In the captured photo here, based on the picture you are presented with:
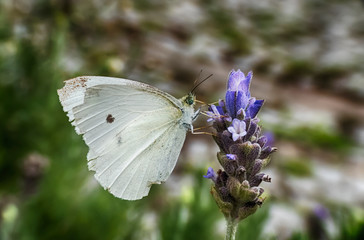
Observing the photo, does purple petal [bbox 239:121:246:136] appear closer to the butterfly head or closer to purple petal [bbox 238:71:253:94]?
purple petal [bbox 238:71:253:94]

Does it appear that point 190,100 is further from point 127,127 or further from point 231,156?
point 231,156

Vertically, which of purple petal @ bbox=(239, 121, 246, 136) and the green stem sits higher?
purple petal @ bbox=(239, 121, 246, 136)

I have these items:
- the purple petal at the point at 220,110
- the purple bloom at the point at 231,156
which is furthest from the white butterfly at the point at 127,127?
the purple bloom at the point at 231,156

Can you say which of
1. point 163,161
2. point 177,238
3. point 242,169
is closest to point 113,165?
point 163,161

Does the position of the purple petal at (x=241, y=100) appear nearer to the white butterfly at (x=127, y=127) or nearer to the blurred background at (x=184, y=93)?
the white butterfly at (x=127, y=127)

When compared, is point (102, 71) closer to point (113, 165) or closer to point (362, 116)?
point (113, 165)

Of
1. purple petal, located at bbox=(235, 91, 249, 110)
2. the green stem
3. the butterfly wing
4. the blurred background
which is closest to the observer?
the green stem

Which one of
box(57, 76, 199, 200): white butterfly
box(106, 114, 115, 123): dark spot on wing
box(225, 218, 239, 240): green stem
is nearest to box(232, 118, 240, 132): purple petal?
box(225, 218, 239, 240): green stem
